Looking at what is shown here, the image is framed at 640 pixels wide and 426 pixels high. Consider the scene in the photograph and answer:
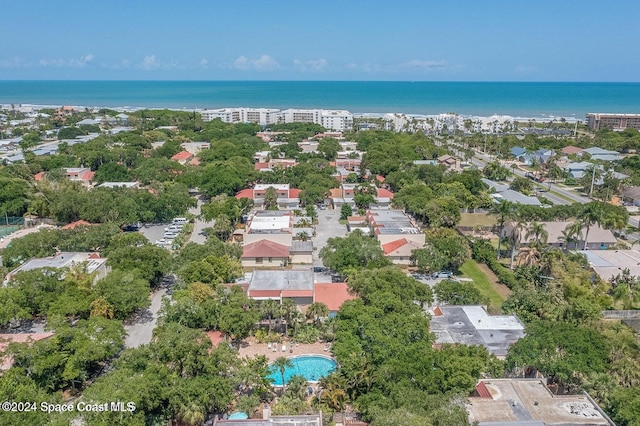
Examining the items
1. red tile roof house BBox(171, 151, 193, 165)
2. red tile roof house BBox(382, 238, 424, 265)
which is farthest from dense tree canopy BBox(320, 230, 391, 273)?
red tile roof house BBox(171, 151, 193, 165)

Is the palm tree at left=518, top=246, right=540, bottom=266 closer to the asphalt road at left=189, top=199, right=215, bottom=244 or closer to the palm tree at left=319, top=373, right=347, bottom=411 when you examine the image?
the palm tree at left=319, top=373, right=347, bottom=411

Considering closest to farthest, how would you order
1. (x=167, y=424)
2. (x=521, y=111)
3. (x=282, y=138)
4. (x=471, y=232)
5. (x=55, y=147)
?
(x=167, y=424)
(x=471, y=232)
(x=55, y=147)
(x=282, y=138)
(x=521, y=111)

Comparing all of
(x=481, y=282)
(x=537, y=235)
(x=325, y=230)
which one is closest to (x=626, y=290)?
(x=537, y=235)

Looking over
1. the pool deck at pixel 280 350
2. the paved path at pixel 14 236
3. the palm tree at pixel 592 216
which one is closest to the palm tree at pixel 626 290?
the palm tree at pixel 592 216

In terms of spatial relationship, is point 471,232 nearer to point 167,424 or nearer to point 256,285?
point 256,285

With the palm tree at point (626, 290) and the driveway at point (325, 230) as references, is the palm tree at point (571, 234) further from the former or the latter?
the driveway at point (325, 230)

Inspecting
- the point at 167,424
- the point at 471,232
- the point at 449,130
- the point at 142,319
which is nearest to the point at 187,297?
the point at 142,319
